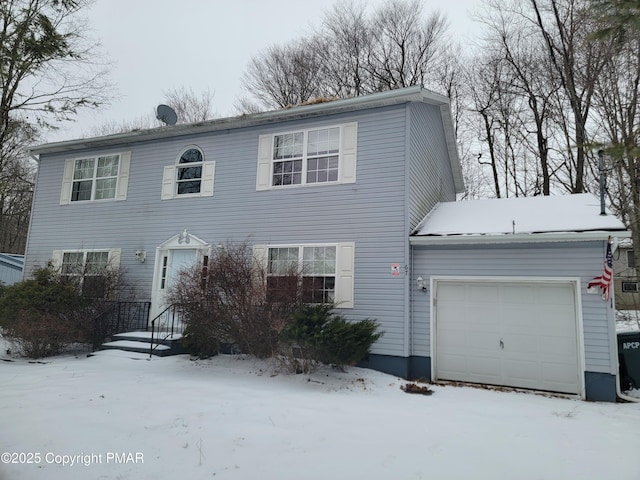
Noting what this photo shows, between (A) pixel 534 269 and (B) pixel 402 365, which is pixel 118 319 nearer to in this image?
(B) pixel 402 365

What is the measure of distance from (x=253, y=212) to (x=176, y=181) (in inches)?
107

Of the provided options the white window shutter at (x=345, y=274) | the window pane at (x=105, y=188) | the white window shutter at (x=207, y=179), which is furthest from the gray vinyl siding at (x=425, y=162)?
the window pane at (x=105, y=188)

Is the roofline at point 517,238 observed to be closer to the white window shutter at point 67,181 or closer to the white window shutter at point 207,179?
the white window shutter at point 207,179

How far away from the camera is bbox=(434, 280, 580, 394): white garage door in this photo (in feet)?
24.8

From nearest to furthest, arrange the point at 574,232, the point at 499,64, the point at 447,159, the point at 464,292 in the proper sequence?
1. the point at 574,232
2. the point at 464,292
3. the point at 447,159
4. the point at 499,64

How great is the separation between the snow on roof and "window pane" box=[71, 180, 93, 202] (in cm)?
981

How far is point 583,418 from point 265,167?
802 cm

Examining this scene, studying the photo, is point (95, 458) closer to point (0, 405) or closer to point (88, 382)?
point (0, 405)

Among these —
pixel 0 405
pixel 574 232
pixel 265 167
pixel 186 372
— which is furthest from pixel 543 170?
pixel 0 405

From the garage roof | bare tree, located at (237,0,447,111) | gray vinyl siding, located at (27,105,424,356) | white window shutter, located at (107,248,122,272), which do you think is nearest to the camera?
the garage roof

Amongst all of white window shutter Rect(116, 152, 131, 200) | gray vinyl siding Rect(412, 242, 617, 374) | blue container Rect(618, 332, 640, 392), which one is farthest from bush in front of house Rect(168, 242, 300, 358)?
blue container Rect(618, 332, 640, 392)

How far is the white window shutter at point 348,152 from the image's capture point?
9.26 m

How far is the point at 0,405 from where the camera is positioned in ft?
17.7

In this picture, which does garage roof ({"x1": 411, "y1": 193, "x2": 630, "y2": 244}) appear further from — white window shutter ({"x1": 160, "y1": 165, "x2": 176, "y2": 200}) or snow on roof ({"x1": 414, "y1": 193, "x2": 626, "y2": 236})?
white window shutter ({"x1": 160, "y1": 165, "x2": 176, "y2": 200})
